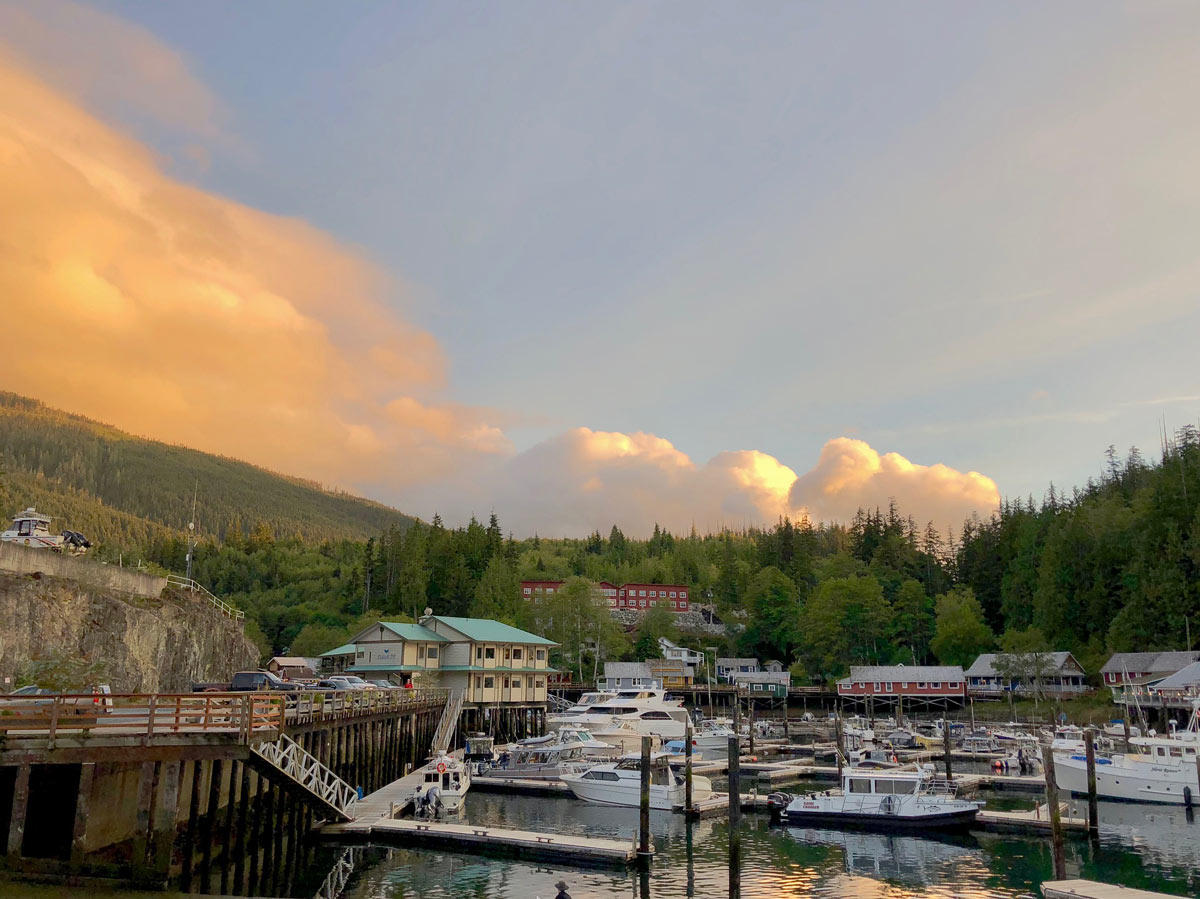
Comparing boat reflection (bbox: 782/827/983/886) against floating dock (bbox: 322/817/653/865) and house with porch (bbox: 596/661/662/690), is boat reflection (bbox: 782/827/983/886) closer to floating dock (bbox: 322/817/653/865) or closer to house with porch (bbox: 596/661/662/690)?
floating dock (bbox: 322/817/653/865)

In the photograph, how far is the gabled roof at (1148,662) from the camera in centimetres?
8194

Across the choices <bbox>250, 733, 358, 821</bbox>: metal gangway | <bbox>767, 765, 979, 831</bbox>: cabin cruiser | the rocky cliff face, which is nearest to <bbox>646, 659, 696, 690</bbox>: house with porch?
the rocky cliff face

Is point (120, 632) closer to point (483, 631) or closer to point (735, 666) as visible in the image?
point (483, 631)

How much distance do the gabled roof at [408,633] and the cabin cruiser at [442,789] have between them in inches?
867

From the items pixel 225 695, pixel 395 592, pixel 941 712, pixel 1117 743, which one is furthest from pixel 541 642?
pixel 395 592

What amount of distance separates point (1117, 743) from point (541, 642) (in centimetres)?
4313

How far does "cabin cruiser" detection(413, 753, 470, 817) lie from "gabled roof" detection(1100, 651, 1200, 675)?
233ft

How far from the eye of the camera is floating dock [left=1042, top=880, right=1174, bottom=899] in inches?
885

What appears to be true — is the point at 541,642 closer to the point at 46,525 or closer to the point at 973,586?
the point at 46,525

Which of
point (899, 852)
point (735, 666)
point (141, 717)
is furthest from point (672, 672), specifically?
point (141, 717)

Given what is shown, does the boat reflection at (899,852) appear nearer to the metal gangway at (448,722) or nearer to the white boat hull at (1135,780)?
the white boat hull at (1135,780)

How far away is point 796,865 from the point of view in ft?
104

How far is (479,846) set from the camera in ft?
102

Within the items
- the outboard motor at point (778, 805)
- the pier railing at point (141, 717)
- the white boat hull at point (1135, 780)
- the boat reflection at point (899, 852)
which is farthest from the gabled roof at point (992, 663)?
the pier railing at point (141, 717)
